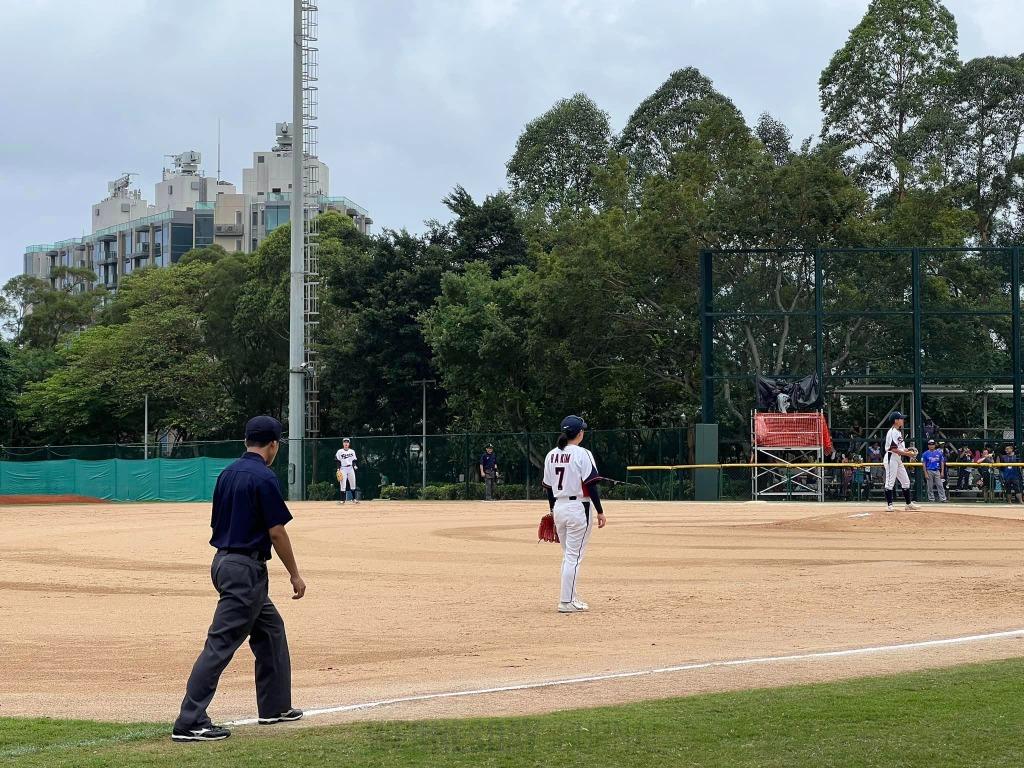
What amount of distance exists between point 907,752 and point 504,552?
16330 millimetres

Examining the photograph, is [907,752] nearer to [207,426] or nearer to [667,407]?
[667,407]

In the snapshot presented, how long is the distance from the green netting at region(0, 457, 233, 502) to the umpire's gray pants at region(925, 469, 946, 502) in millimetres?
26120

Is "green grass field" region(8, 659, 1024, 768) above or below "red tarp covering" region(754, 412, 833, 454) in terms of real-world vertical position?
below

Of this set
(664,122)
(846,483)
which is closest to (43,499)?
(846,483)

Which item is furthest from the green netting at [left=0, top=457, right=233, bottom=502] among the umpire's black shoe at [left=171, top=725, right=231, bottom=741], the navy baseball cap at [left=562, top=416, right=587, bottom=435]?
the umpire's black shoe at [left=171, top=725, right=231, bottom=741]

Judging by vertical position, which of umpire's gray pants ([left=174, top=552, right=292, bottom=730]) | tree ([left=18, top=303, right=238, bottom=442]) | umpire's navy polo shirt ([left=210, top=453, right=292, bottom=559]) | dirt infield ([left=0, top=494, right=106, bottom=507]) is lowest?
dirt infield ([left=0, top=494, right=106, bottom=507])

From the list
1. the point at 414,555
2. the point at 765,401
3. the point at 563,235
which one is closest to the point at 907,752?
the point at 414,555

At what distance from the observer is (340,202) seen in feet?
434

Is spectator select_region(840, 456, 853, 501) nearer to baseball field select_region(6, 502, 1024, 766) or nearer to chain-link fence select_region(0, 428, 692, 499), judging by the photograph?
chain-link fence select_region(0, 428, 692, 499)

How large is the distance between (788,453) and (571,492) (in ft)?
87.1

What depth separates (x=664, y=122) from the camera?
7725 cm

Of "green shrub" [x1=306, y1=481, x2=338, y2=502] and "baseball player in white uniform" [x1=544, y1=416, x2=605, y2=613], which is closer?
"baseball player in white uniform" [x1=544, y1=416, x2=605, y2=613]

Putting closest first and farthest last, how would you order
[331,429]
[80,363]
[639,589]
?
[639,589], [331,429], [80,363]

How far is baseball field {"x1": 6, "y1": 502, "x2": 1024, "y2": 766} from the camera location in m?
7.63
